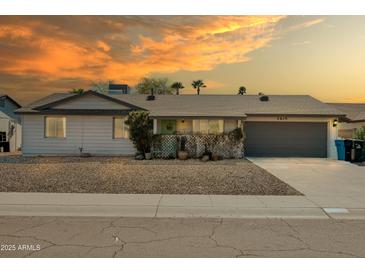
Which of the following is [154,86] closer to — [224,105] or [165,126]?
[224,105]

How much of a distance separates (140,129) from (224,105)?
788 cm

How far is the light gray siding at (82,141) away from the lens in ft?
74.6

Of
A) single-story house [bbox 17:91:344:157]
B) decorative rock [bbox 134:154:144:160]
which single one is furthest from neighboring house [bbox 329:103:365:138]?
decorative rock [bbox 134:154:144:160]

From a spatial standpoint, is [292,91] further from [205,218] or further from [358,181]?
[205,218]

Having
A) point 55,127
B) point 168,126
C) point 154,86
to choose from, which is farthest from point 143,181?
point 154,86

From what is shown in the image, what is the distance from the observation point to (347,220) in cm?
763

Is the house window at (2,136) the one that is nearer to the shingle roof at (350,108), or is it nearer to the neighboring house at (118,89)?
the neighboring house at (118,89)

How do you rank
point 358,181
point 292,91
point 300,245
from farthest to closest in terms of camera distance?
point 292,91, point 358,181, point 300,245

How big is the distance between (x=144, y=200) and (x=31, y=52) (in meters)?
12.0

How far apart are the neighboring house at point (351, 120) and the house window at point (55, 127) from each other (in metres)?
20.8

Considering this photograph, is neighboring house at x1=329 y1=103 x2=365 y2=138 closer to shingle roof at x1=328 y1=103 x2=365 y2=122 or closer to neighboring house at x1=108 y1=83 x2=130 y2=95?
shingle roof at x1=328 y1=103 x2=365 y2=122

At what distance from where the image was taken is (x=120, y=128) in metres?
23.0

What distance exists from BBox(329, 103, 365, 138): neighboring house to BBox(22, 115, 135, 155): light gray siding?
17.8 metres
